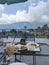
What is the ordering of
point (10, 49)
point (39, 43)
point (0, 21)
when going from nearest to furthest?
point (10, 49)
point (39, 43)
point (0, 21)

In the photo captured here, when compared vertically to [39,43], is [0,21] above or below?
above

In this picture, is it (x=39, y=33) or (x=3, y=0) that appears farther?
(x=39, y=33)

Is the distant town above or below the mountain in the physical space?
below

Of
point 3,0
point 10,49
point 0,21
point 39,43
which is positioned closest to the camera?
point 10,49

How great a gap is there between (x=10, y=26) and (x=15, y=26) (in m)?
0.09

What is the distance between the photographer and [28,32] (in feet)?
9.51

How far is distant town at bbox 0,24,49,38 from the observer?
9.31 feet

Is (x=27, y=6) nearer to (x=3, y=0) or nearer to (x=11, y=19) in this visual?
(x=11, y=19)

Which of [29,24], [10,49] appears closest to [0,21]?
[29,24]

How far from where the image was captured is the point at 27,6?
2.96 meters

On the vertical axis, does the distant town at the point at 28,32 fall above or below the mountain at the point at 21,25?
below

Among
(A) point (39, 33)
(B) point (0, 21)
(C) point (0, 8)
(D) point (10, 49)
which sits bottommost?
(D) point (10, 49)

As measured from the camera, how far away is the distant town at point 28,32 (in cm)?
284

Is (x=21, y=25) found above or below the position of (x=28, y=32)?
above
